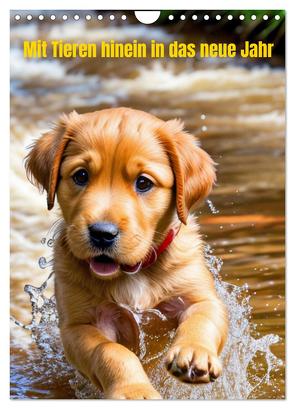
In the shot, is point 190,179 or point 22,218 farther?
point 22,218

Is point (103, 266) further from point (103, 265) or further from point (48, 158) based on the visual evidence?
point (48, 158)

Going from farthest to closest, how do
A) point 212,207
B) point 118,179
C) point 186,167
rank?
1. point 212,207
2. point 186,167
3. point 118,179

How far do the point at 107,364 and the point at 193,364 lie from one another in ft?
1.28

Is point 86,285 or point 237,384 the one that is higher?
point 86,285

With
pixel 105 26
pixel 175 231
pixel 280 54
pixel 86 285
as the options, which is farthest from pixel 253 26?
pixel 86 285

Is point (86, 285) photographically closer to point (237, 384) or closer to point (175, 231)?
point (175, 231)

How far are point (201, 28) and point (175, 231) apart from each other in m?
0.98

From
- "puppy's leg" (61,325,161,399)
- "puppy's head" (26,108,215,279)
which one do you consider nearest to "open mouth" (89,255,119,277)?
"puppy's head" (26,108,215,279)

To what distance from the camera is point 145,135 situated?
4.93m

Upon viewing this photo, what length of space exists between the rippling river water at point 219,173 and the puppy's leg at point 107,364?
12.9 inches

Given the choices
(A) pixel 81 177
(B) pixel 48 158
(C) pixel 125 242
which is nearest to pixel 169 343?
(C) pixel 125 242

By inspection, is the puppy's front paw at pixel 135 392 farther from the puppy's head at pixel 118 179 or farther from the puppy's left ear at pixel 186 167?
the puppy's left ear at pixel 186 167

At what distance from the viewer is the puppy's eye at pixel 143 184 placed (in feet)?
15.8

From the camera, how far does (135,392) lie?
459 centimetres
